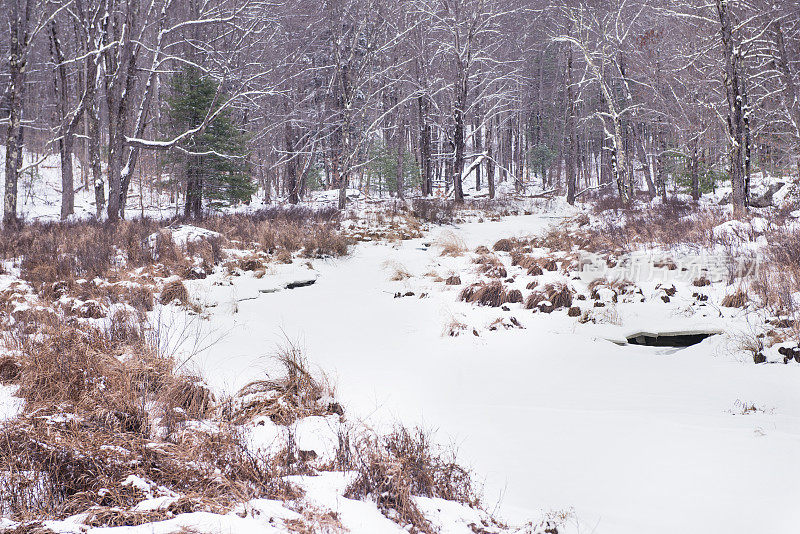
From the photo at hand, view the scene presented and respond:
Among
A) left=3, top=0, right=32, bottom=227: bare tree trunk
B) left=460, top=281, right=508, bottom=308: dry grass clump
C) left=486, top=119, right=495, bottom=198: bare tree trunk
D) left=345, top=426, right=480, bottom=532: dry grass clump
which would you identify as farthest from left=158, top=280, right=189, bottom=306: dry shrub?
left=486, top=119, right=495, bottom=198: bare tree trunk

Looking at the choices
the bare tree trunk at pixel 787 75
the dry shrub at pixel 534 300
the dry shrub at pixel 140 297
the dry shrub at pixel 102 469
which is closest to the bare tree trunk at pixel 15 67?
the dry shrub at pixel 140 297

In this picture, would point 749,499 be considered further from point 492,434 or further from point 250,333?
point 250,333

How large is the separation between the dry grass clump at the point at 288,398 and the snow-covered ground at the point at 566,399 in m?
0.25

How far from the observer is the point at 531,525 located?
2.18 metres

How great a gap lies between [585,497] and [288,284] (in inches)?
241

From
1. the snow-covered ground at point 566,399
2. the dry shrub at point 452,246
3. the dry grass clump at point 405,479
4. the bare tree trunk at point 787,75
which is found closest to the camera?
the dry grass clump at point 405,479

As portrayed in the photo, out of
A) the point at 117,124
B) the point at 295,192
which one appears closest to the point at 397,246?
the point at 117,124

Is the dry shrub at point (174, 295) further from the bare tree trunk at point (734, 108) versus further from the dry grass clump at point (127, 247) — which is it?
the bare tree trunk at point (734, 108)

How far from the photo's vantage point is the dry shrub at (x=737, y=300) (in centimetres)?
529

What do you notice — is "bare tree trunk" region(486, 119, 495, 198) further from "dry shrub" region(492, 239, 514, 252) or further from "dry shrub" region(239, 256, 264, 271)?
"dry shrub" region(239, 256, 264, 271)

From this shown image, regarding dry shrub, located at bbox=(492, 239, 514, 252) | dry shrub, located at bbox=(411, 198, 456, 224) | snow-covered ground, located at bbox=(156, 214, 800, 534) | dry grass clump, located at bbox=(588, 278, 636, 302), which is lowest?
snow-covered ground, located at bbox=(156, 214, 800, 534)

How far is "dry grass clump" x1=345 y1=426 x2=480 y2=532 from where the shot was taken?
2.13 meters

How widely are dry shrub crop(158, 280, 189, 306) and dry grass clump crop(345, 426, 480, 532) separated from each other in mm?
4556

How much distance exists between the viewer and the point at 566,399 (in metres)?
3.69
